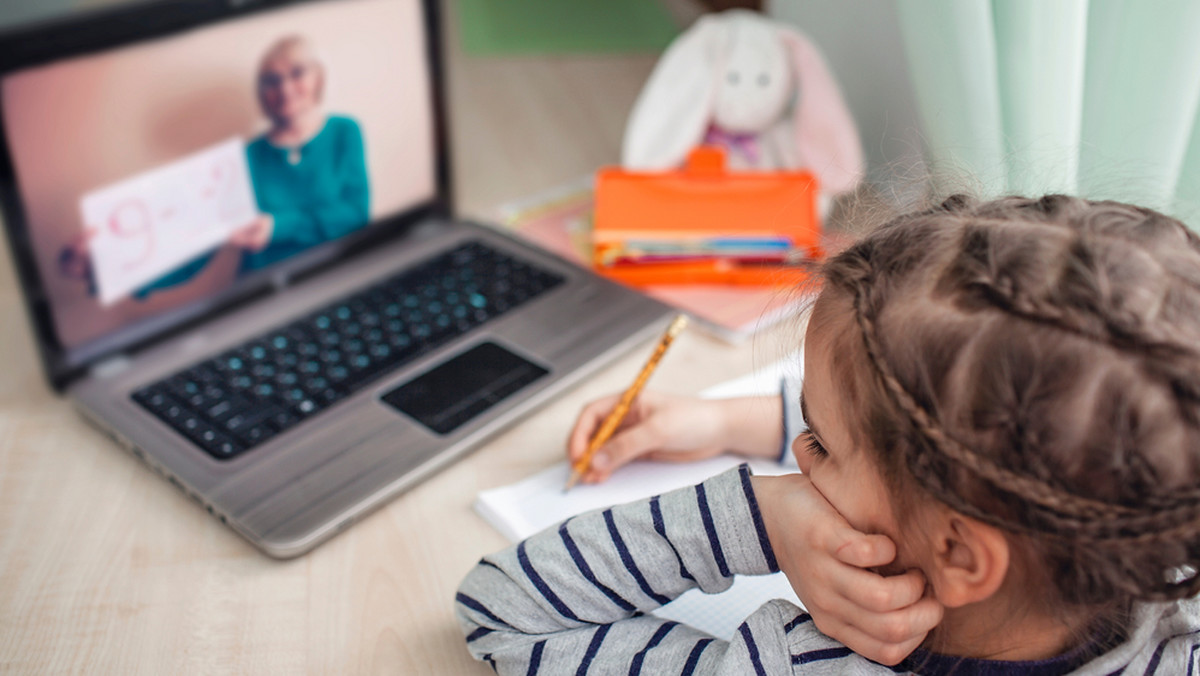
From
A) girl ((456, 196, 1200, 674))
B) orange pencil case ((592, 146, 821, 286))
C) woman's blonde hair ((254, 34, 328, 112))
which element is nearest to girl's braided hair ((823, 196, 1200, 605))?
girl ((456, 196, 1200, 674))

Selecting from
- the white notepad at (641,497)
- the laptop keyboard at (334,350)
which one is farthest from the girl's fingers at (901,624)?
the laptop keyboard at (334,350)

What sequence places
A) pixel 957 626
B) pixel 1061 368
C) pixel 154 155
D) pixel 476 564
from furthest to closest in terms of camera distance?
pixel 154 155, pixel 476 564, pixel 957 626, pixel 1061 368

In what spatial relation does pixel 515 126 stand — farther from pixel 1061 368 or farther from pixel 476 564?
pixel 1061 368

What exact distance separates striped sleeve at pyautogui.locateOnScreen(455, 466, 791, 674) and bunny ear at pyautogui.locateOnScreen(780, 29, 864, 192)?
0.53 m

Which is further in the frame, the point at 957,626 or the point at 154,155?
the point at 154,155

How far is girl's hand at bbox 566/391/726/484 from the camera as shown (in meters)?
0.65

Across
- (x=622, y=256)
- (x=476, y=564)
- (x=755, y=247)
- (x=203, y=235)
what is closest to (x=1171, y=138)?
(x=755, y=247)

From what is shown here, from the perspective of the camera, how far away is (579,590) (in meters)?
0.51

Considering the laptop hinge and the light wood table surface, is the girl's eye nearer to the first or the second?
the light wood table surface

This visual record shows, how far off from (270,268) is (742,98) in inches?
19.4

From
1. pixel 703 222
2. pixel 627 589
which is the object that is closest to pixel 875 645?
pixel 627 589

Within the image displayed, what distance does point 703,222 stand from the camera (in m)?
0.92

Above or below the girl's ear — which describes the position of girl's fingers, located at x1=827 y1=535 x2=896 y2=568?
below

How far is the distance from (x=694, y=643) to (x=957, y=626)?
0.42 feet
